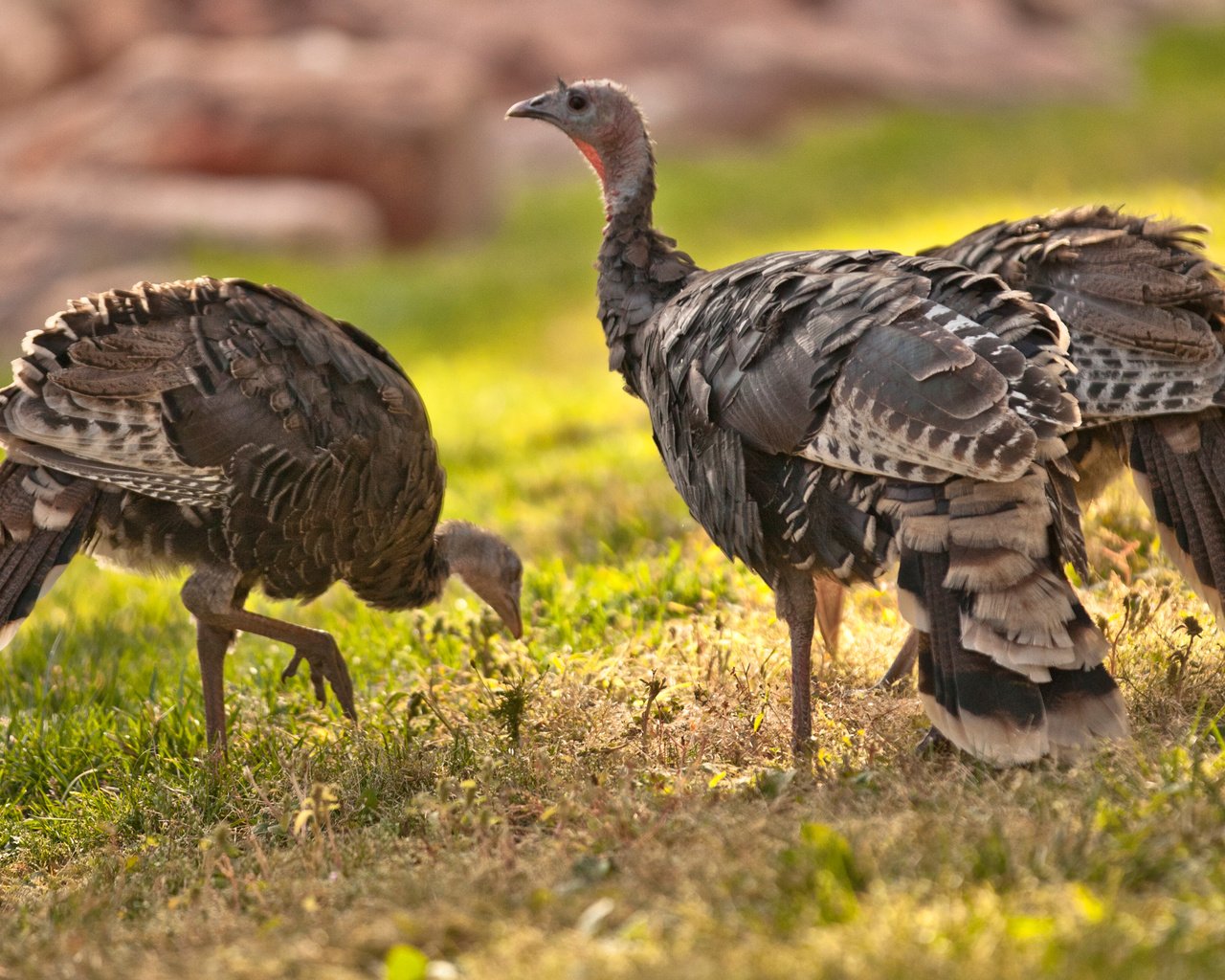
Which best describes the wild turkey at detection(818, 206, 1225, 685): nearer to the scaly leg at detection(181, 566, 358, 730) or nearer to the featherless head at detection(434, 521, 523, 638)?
the featherless head at detection(434, 521, 523, 638)

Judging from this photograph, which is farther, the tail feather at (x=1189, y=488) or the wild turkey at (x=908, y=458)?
the tail feather at (x=1189, y=488)

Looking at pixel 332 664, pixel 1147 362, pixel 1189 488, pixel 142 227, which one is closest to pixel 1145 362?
pixel 1147 362

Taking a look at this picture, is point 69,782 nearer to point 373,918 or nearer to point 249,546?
point 249,546

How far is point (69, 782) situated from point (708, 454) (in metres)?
2.23

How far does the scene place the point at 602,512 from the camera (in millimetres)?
7051

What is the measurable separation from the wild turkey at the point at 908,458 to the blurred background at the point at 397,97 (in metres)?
7.69

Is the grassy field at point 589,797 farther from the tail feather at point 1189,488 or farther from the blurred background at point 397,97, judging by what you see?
the blurred background at point 397,97

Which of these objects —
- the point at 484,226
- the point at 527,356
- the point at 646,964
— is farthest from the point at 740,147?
the point at 646,964

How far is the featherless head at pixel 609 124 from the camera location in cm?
532

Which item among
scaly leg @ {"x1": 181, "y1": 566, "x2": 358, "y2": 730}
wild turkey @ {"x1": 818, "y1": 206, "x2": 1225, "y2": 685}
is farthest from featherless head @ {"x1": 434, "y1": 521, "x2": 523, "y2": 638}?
wild turkey @ {"x1": 818, "y1": 206, "x2": 1225, "y2": 685}

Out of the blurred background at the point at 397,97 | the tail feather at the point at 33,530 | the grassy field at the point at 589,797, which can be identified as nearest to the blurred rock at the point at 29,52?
the blurred background at the point at 397,97

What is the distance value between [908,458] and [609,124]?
6.92ft

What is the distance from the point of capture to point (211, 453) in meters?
4.70

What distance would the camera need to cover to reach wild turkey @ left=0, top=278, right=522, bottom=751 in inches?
183
